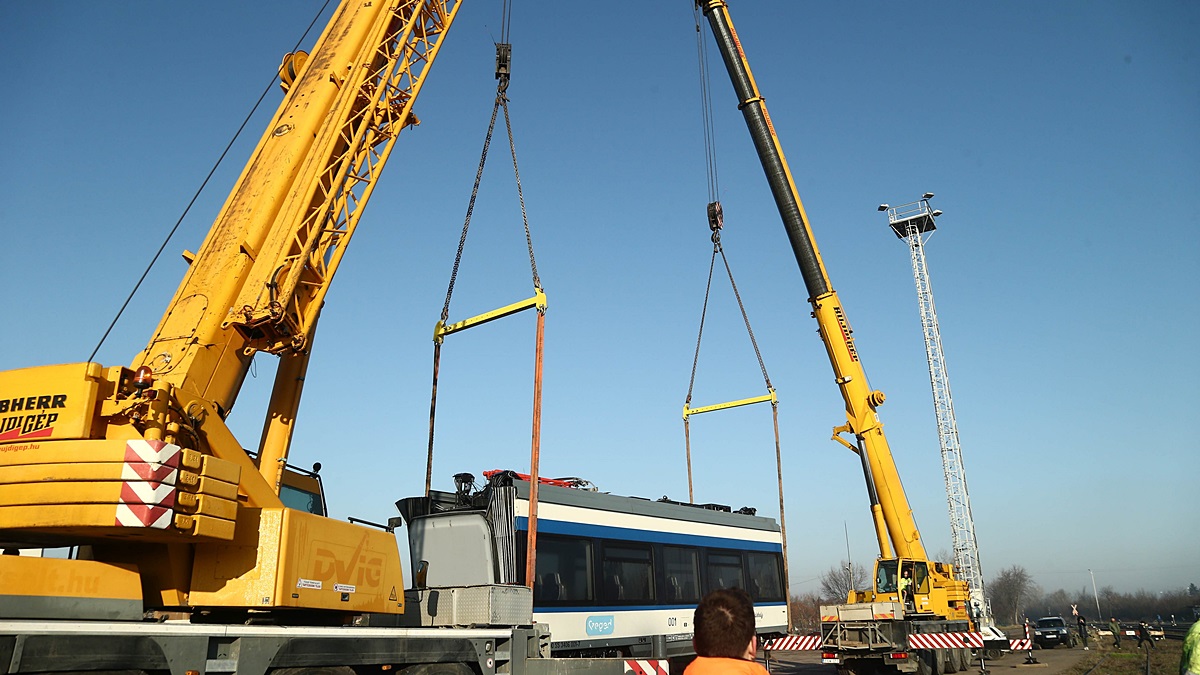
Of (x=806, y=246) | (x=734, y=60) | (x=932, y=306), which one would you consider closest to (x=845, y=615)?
(x=806, y=246)

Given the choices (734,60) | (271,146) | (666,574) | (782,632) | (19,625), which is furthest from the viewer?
(734,60)

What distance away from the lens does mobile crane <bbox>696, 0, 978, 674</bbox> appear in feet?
64.8

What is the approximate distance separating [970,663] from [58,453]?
24824 mm

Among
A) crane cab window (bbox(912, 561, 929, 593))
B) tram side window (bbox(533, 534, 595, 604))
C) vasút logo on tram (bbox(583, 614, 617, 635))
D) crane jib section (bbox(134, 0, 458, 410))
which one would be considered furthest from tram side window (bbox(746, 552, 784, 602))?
crane jib section (bbox(134, 0, 458, 410))

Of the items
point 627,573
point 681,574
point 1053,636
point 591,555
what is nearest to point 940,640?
point 681,574

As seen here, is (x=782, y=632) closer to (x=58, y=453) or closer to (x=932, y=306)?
(x=58, y=453)

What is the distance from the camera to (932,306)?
50562mm

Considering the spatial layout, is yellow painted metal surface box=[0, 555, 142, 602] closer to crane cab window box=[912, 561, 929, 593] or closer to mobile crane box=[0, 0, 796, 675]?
mobile crane box=[0, 0, 796, 675]

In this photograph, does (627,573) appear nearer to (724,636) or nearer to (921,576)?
(921,576)

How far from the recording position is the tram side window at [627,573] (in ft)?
47.7

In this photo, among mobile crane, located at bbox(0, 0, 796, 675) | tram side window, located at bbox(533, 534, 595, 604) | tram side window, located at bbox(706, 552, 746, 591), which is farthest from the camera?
tram side window, located at bbox(706, 552, 746, 591)

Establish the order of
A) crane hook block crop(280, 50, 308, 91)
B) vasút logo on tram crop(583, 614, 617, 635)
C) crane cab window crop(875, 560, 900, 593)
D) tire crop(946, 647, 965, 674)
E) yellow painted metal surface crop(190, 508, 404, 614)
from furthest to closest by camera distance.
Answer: tire crop(946, 647, 965, 674), crane cab window crop(875, 560, 900, 593), vasút logo on tram crop(583, 614, 617, 635), crane hook block crop(280, 50, 308, 91), yellow painted metal surface crop(190, 508, 404, 614)

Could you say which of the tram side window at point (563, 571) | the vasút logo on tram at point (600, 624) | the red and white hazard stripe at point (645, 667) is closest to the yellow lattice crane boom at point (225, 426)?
the red and white hazard stripe at point (645, 667)

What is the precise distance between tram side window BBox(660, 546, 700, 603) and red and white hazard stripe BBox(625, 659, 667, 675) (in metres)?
3.76
